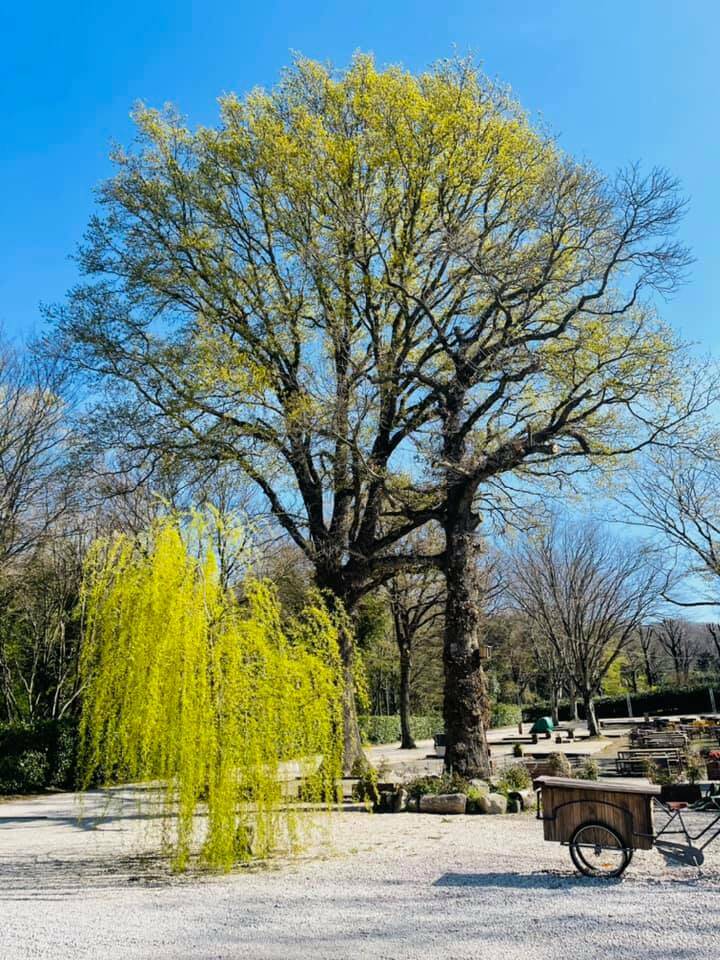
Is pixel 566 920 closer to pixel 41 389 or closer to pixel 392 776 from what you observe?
pixel 392 776

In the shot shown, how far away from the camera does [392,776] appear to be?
14.7m

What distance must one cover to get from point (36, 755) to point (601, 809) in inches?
613

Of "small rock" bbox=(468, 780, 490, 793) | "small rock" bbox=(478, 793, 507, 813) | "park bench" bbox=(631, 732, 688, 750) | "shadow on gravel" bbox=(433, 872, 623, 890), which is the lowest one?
"small rock" bbox=(478, 793, 507, 813)

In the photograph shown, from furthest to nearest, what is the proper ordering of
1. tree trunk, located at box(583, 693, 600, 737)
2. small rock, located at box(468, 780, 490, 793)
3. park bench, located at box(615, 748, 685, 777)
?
1. tree trunk, located at box(583, 693, 600, 737)
2. park bench, located at box(615, 748, 685, 777)
3. small rock, located at box(468, 780, 490, 793)

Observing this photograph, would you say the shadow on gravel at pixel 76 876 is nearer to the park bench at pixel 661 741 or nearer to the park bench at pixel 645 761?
the park bench at pixel 645 761

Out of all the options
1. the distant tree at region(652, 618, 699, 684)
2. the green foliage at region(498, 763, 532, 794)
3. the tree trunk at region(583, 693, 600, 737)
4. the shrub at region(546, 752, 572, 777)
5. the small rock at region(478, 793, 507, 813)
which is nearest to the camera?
the small rock at region(478, 793, 507, 813)

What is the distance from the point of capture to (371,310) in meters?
16.7

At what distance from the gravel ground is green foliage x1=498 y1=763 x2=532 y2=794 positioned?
315 centimetres

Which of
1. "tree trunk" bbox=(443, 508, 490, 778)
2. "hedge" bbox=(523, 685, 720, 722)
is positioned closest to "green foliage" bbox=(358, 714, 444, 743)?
"hedge" bbox=(523, 685, 720, 722)

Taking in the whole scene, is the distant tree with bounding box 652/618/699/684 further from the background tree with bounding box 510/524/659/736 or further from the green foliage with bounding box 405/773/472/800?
the green foliage with bounding box 405/773/472/800

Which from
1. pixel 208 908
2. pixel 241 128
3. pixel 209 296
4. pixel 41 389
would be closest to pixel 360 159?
pixel 241 128

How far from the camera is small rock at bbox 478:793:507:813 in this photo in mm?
11336

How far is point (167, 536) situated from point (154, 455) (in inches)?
319

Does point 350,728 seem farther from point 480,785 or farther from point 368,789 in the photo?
point 480,785
